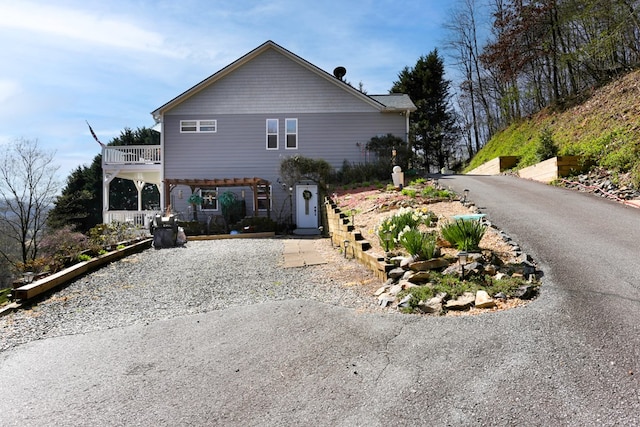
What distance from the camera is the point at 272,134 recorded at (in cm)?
1819

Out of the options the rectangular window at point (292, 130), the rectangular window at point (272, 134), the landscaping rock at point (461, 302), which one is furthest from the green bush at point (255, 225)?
the landscaping rock at point (461, 302)

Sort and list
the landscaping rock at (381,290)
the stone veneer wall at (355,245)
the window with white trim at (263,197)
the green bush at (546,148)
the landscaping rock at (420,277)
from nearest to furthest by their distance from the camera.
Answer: the landscaping rock at (420,277) < the landscaping rock at (381,290) < the stone veneer wall at (355,245) < the green bush at (546,148) < the window with white trim at (263,197)

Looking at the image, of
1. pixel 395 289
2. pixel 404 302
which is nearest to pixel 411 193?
pixel 395 289

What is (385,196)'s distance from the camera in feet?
40.0

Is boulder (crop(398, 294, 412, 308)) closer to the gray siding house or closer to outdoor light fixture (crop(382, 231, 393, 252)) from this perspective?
outdoor light fixture (crop(382, 231, 393, 252))

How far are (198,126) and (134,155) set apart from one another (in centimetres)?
374

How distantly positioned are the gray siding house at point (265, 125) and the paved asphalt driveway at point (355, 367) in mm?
13383

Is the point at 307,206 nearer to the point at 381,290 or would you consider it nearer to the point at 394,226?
the point at 394,226

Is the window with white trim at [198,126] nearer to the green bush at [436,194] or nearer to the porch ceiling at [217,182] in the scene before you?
the porch ceiling at [217,182]

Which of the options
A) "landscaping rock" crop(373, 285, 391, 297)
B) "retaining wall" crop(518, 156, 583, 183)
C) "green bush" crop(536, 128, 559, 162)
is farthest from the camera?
"green bush" crop(536, 128, 559, 162)

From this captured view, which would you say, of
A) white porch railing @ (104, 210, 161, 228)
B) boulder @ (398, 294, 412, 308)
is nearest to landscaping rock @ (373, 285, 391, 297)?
boulder @ (398, 294, 412, 308)

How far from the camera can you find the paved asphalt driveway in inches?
111

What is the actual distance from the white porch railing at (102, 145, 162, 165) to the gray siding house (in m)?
1.40

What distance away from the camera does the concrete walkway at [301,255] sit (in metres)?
8.62
